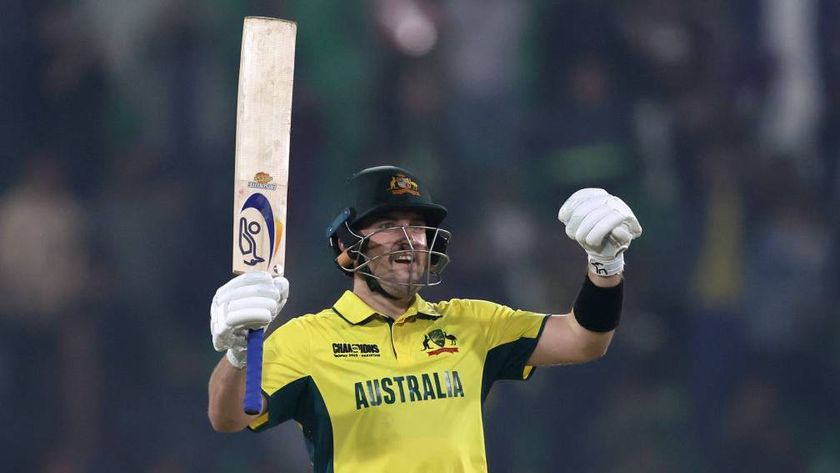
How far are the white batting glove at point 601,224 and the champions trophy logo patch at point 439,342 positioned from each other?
1.19 ft

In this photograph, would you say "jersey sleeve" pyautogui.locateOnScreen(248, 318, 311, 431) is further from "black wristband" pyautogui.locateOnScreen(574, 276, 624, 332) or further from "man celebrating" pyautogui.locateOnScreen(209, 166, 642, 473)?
"black wristband" pyautogui.locateOnScreen(574, 276, 624, 332)

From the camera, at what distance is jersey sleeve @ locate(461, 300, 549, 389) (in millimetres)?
2967

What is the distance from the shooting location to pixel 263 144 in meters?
2.67

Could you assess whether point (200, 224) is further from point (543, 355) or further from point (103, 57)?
point (543, 355)

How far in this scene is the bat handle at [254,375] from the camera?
98.5 inches

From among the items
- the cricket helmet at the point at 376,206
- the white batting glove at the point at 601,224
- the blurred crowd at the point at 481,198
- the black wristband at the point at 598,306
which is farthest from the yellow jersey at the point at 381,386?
the blurred crowd at the point at 481,198

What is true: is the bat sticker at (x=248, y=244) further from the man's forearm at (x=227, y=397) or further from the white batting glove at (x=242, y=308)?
the man's forearm at (x=227, y=397)

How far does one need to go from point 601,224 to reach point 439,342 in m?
0.46

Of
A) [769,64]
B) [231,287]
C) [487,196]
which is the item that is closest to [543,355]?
[231,287]

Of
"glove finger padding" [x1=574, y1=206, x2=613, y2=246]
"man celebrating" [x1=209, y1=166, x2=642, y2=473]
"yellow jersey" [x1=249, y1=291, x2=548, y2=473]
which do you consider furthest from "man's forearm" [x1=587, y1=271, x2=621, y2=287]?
"yellow jersey" [x1=249, y1=291, x2=548, y2=473]

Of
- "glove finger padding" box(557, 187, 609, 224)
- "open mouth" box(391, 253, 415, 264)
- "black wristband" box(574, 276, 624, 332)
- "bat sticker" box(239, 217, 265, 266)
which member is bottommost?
"black wristband" box(574, 276, 624, 332)

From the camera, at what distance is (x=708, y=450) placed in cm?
496

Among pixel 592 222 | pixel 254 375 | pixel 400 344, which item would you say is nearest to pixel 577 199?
pixel 592 222

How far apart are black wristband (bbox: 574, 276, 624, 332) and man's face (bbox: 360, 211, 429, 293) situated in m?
0.35
